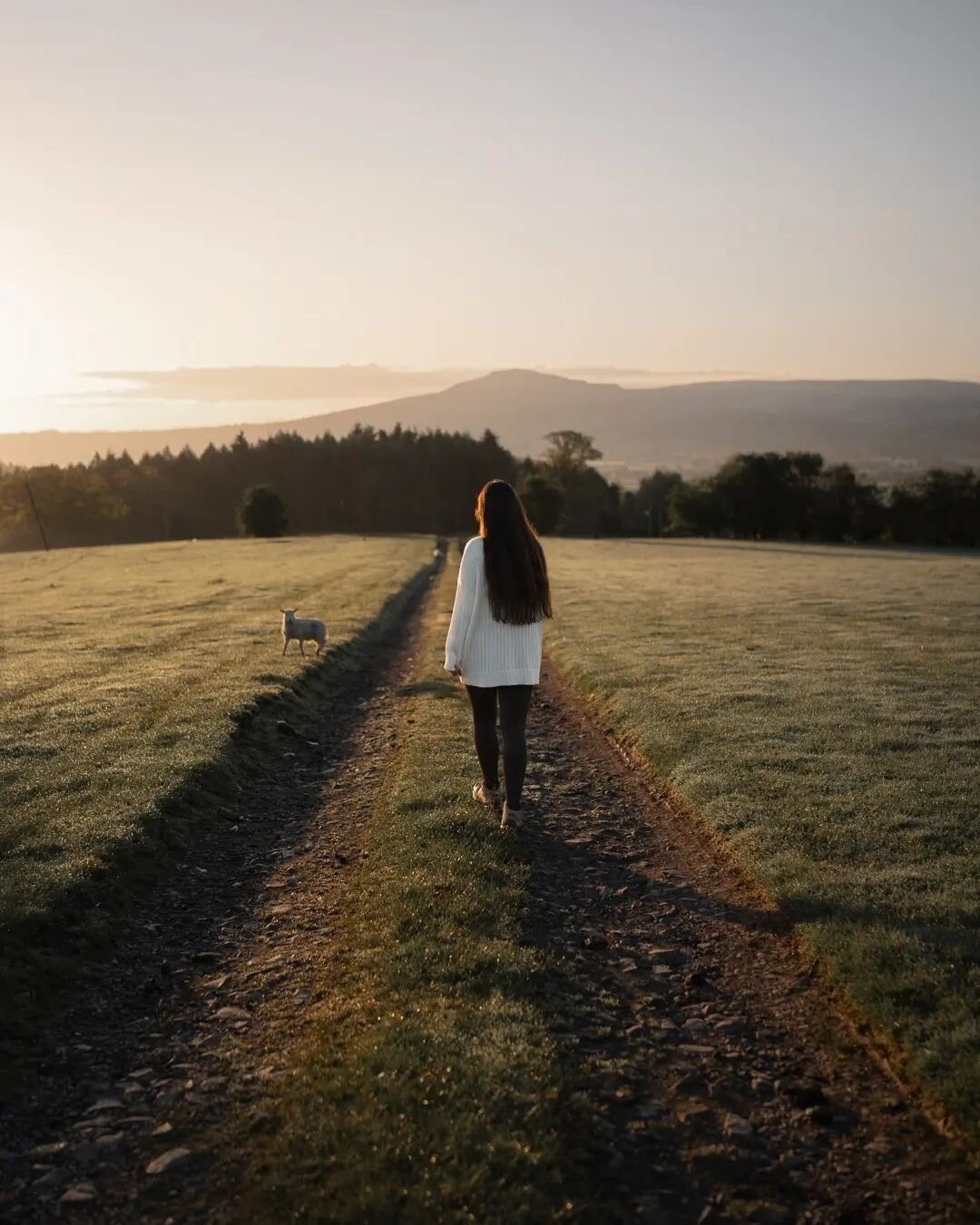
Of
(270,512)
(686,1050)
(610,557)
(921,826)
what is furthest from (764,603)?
(270,512)

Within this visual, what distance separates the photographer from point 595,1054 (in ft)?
20.9

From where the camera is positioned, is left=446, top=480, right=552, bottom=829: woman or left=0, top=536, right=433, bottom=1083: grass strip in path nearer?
left=0, top=536, right=433, bottom=1083: grass strip in path

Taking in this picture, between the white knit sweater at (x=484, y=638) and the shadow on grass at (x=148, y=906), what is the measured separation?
127 inches

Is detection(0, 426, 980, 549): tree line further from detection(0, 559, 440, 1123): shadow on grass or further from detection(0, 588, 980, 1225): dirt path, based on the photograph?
detection(0, 588, 980, 1225): dirt path

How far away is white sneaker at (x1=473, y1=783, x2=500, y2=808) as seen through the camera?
1148 cm

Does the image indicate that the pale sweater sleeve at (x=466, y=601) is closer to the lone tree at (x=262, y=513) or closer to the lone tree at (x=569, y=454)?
the lone tree at (x=262, y=513)

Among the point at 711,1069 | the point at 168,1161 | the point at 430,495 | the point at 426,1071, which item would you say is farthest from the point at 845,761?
the point at 430,495

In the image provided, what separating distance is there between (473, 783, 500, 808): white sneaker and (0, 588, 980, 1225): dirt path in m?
0.66

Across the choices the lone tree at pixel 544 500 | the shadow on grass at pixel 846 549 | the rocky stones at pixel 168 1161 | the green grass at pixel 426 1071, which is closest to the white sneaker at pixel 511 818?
the green grass at pixel 426 1071

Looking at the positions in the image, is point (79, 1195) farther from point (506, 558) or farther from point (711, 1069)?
point (506, 558)

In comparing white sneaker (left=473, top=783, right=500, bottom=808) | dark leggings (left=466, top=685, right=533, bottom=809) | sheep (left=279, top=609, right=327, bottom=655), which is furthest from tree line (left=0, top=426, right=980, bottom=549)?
dark leggings (left=466, top=685, right=533, bottom=809)

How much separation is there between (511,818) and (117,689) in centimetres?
1130

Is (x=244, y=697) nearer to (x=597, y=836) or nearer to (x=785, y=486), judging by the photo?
(x=597, y=836)

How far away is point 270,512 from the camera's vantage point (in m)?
114
